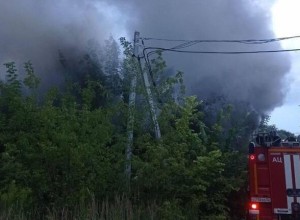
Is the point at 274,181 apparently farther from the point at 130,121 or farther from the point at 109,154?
the point at 109,154

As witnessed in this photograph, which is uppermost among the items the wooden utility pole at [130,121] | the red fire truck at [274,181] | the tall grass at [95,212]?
the wooden utility pole at [130,121]

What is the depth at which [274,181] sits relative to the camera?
1050 centimetres

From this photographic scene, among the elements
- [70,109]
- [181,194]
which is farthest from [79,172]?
[181,194]

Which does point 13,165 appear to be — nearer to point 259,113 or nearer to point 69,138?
point 69,138

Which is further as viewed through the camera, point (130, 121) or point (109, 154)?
point (130, 121)

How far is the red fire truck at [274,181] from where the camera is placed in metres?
10.4

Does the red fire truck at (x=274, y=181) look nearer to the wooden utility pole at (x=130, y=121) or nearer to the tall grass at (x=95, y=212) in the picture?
the tall grass at (x=95, y=212)

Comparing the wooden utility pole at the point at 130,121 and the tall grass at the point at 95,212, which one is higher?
the wooden utility pole at the point at 130,121

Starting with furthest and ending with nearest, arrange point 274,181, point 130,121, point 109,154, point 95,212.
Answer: point 130,121, point 109,154, point 274,181, point 95,212

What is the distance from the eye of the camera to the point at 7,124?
35.6 ft

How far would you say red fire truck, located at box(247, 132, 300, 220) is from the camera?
10359 mm

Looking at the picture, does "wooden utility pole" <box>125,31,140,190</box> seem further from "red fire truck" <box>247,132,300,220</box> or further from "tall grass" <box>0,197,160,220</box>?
"red fire truck" <box>247,132,300,220</box>

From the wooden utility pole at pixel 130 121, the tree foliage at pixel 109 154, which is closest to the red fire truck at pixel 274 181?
the tree foliage at pixel 109 154

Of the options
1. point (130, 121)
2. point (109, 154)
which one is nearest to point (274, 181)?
point (130, 121)
